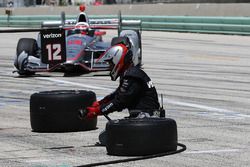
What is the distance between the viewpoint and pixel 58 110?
9.91m

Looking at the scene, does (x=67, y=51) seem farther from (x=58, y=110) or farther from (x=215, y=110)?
(x=58, y=110)

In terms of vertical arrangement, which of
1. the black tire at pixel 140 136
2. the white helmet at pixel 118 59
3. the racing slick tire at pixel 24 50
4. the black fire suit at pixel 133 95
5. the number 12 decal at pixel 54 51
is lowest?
the racing slick tire at pixel 24 50

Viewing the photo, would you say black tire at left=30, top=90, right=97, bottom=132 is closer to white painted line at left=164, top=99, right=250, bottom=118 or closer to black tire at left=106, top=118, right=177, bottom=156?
black tire at left=106, top=118, right=177, bottom=156

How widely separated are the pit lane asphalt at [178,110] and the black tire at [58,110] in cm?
13

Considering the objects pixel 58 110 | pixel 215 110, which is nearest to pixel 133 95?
pixel 58 110

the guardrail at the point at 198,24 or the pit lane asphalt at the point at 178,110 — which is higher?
the pit lane asphalt at the point at 178,110

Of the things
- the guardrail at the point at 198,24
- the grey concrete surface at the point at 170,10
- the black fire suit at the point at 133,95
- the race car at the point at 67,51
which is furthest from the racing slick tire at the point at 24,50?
the grey concrete surface at the point at 170,10

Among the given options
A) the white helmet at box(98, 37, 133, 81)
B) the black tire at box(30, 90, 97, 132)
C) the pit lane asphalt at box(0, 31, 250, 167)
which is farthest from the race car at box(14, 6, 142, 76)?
the white helmet at box(98, 37, 133, 81)

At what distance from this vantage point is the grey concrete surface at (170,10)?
34.9m

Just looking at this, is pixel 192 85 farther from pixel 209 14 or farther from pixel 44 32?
pixel 209 14

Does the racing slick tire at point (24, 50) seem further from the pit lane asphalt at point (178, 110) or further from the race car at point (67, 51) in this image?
the pit lane asphalt at point (178, 110)

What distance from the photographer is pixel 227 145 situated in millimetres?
8875

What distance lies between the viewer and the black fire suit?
8.51m

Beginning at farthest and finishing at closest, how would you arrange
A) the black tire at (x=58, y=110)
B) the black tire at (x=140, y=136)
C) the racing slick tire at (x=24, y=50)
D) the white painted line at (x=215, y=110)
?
the racing slick tire at (x=24, y=50) < the white painted line at (x=215, y=110) < the black tire at (x=58, y=110) < the black tire at (x=140, y=136)
